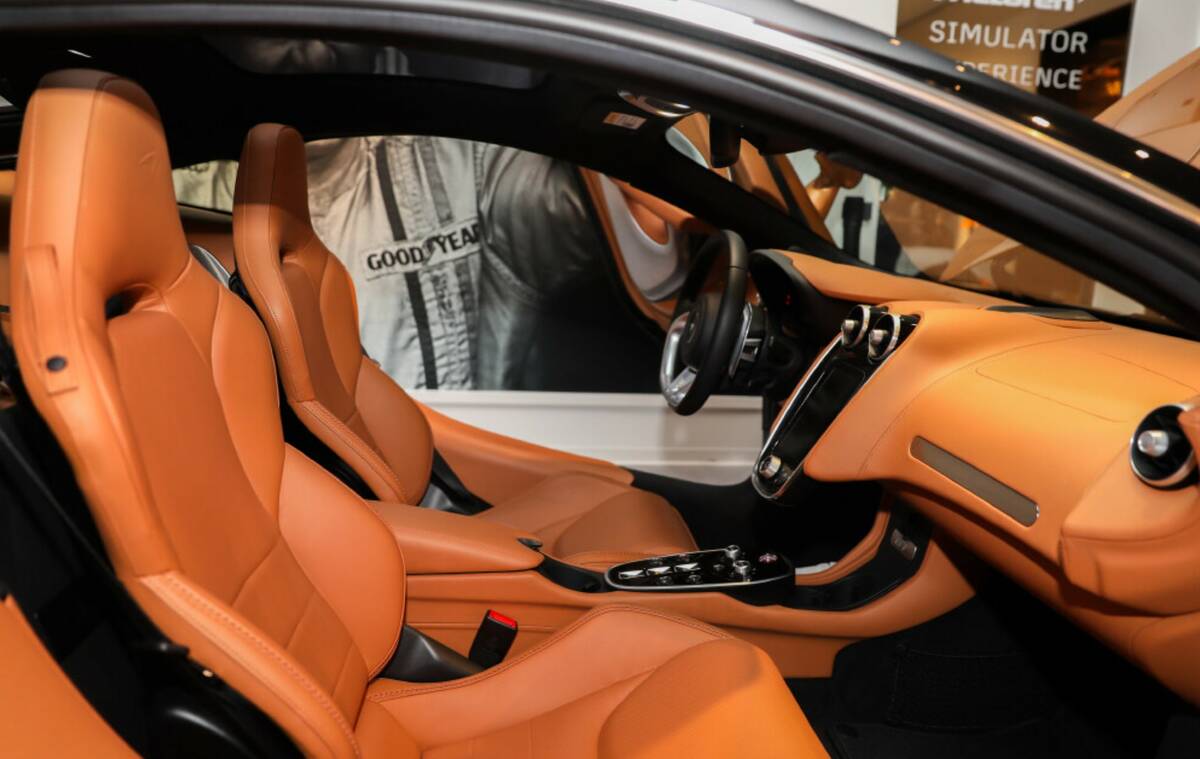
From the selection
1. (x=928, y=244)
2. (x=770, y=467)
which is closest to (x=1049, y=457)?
(x=770, y=467)

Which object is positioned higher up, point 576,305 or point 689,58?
point 689,58

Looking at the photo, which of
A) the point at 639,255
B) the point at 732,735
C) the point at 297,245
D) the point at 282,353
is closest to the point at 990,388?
the point at 732,735

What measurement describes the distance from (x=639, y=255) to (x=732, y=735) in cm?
230

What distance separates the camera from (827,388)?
1.48m

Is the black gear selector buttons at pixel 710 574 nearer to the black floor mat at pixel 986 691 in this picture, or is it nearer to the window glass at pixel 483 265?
the black floor mat at pixel 986 691

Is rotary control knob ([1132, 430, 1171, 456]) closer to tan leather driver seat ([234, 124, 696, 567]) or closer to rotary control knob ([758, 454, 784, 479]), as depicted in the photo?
rotary control knob ([758, 454, 784, 479])

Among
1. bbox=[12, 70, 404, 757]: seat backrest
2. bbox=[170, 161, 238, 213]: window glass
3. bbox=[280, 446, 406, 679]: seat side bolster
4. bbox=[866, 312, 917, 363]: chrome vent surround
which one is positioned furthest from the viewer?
bbox=[170, 161, 238, 213]: window glass

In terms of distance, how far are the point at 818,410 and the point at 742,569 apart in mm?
348

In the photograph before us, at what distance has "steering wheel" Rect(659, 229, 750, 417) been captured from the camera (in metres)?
1.60

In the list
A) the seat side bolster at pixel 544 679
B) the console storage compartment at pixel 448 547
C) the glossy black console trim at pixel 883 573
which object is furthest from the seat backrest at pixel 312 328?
the glossy black console trim at pixel 883 573

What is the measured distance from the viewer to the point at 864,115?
24.8 inches

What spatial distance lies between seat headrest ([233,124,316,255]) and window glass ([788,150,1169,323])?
1.22m

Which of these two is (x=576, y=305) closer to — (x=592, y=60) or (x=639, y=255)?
(x=639, y=255)

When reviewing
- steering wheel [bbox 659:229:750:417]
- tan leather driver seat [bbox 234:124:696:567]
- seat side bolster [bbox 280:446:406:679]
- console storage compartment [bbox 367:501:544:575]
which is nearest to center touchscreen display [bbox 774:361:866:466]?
steering wheel [bbox 659:229:750:417]
